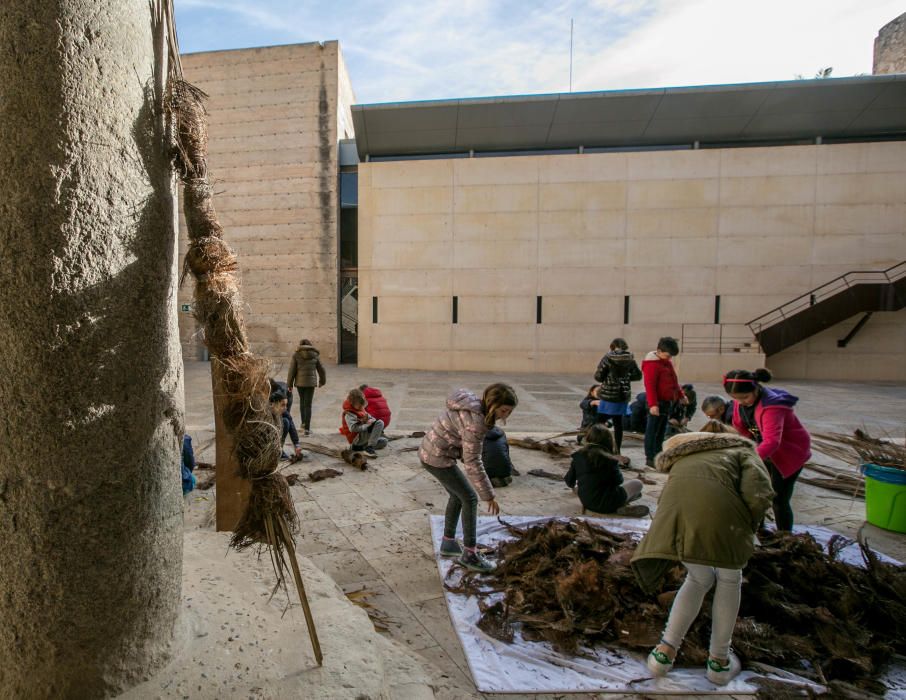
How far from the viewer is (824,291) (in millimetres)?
16453

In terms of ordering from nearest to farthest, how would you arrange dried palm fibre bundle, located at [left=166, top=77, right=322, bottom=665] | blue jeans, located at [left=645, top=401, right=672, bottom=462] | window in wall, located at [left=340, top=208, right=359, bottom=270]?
dried palm fibre bundle, located at [left=166, top=77, right=322, bottom=665], blue jeans, located at [left=645, top=401, right=672, bottom=462], window in wall, located at [left=340, top=208, right=359, bottom=270]

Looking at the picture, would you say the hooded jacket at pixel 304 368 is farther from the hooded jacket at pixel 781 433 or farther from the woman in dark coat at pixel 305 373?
the hooded jacket at pixel 781 433

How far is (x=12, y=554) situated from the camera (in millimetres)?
1692

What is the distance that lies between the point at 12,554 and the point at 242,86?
21208 mm

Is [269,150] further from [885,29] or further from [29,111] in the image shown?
[885,29]

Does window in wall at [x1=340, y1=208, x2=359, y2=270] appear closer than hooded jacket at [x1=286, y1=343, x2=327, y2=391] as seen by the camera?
No

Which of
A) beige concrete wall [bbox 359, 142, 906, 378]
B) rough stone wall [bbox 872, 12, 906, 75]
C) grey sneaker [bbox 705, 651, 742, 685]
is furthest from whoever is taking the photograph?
rough stone wall [bbox 872, 12, 906, 75]

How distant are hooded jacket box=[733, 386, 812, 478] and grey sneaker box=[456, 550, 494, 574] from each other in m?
2.32

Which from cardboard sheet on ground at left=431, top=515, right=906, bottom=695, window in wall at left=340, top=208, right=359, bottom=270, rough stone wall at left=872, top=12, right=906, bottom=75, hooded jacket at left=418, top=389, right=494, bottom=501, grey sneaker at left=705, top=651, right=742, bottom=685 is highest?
rough stone wall at left=872, top=12, right=906, bottom=75

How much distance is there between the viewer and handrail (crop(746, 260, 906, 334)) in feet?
53.2

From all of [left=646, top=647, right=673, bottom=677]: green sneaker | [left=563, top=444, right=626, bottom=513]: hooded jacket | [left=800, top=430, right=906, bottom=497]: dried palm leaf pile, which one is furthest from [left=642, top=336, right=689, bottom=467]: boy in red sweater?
[left=646, top=647, right=673, bottom=677]: green sneaker

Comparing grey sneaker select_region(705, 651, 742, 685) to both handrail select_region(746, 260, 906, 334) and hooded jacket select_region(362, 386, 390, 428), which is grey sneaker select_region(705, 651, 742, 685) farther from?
A: handrail select_region(746, 260, 906, 334)

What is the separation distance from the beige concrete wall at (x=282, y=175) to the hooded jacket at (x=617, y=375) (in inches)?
538

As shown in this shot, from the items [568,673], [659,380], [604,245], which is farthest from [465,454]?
[604,245]
